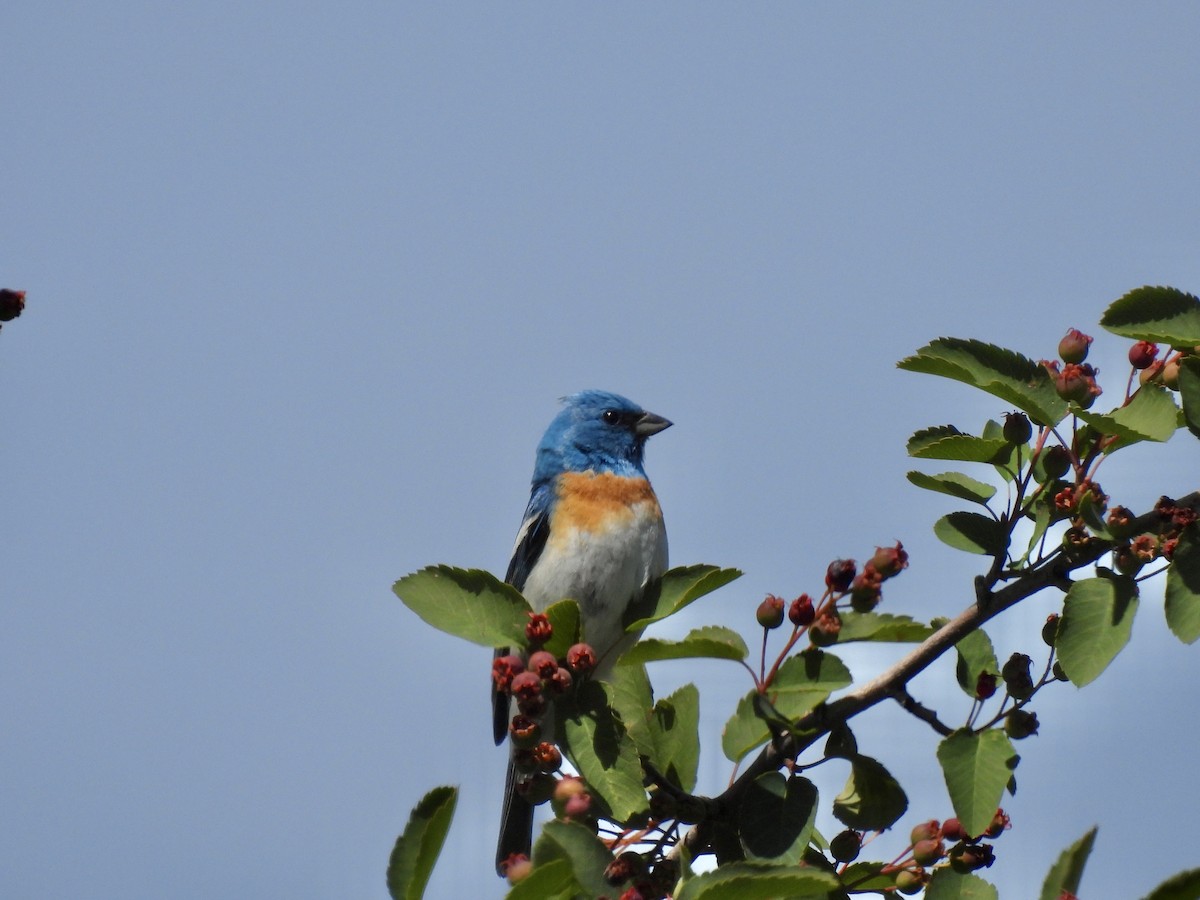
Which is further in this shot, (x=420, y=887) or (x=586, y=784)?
(x=586, y=784)

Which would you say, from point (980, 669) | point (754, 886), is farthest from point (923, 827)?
point (754, 886)

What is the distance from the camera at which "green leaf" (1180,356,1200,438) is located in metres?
3.60

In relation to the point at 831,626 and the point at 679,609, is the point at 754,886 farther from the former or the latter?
the point at 679,609

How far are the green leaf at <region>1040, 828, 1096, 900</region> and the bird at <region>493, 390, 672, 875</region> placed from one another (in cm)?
316

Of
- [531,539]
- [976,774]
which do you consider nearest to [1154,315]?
[976,774]

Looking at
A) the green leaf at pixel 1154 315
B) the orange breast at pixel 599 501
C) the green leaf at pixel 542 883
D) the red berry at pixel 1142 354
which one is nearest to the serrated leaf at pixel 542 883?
the green leaf at pixel 542 883

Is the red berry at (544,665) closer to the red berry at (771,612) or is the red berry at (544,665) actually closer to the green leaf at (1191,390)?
the red berry at (771,612)

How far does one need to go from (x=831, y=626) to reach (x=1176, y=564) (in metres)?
0.87

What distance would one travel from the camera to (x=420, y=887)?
3350mm

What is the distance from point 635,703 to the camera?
4.00 m

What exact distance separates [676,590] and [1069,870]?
4.86ft

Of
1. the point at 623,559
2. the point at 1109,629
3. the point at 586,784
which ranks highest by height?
the point at 623,559

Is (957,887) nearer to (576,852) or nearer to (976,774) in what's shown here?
(976,774)

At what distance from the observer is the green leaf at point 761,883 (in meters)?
2.99
